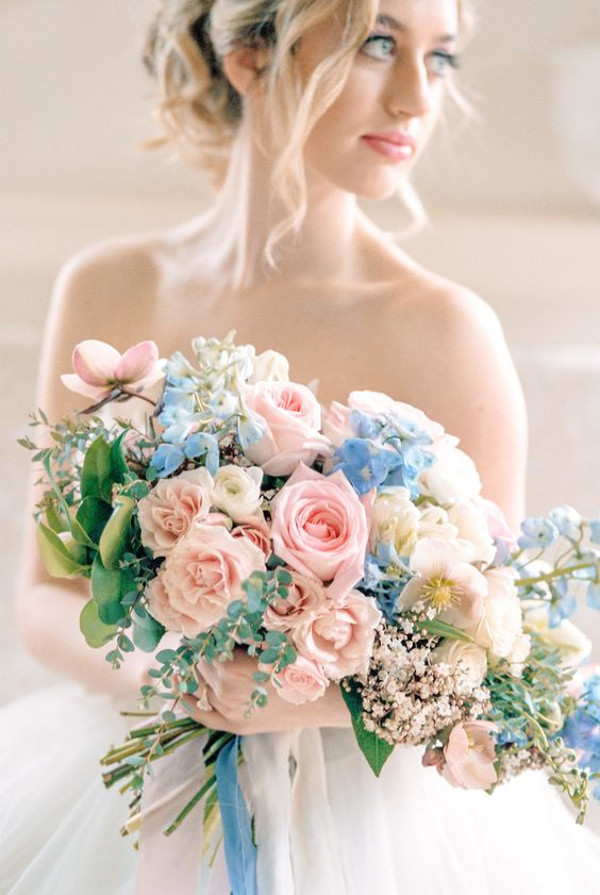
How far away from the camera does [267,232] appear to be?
1.55 meters

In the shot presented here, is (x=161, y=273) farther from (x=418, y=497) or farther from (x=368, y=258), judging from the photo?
(x=418, y=497)

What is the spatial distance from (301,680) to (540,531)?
10.3 inches

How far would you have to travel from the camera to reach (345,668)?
1.01m

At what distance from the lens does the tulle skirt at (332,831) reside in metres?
1.14

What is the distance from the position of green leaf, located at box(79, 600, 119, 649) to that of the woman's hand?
0.10 m

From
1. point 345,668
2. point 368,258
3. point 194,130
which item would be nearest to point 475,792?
point 345,668

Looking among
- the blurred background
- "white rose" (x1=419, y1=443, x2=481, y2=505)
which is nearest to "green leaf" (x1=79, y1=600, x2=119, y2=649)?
"white rose" (x1=419, y1=443, x2=481, y2=505)

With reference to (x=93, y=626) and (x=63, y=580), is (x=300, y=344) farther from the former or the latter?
(x=93, y=626)

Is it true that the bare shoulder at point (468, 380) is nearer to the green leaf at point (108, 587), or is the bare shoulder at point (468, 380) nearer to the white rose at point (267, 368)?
the white rose at point (267, 368)

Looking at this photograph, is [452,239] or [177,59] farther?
[452,239]

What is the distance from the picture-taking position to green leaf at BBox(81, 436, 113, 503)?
1015mm

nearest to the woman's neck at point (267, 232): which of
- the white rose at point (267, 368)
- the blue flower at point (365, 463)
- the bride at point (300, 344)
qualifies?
the bride at point (300, 344)

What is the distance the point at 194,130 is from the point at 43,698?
0.80 metres

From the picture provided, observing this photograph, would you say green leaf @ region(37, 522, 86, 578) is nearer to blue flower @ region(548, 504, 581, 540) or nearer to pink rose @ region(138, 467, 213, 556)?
pink rose @ region(138, 467, 213, 556)
